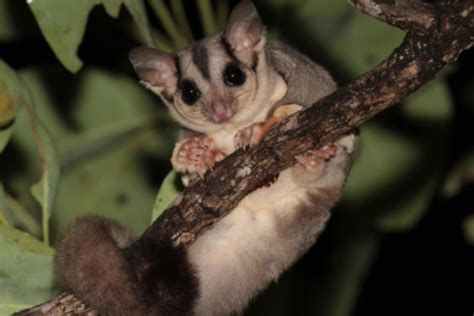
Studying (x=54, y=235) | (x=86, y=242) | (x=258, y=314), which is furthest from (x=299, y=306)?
(x=86, y=242)

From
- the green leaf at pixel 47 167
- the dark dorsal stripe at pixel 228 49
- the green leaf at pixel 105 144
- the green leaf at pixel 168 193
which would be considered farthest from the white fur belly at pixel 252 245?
the green leaf at pixel 105 144

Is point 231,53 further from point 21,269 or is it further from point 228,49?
point 21,269

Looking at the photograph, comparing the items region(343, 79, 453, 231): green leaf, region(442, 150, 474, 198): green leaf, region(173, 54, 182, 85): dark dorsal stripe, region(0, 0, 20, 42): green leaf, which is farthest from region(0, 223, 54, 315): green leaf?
region(442, 150, 474, 198): green leaf

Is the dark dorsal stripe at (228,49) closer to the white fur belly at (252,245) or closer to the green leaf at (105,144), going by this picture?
the white fur belly at (252,245)

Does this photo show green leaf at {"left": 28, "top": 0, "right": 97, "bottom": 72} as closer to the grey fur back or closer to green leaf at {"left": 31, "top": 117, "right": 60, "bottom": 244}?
green leaf at {"left": 31, "top": 117, "right": 60, "bottom": 244}

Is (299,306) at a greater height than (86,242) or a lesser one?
lesser

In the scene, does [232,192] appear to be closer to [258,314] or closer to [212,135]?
[212,135]
